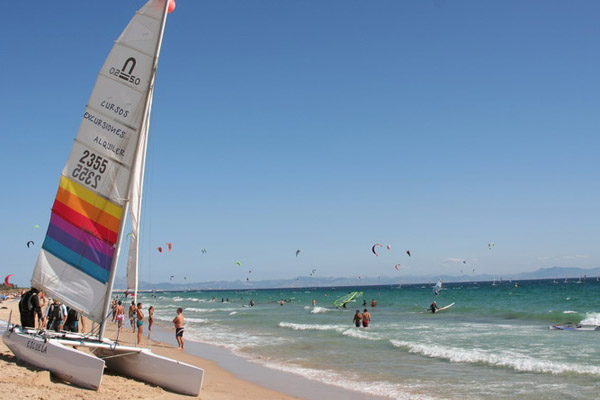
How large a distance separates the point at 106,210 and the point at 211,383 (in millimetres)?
4615

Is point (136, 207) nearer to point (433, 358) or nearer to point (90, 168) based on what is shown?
point (90, 168)

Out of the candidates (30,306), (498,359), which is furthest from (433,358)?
(30,306)

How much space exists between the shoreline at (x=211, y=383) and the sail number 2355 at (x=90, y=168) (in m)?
3.09

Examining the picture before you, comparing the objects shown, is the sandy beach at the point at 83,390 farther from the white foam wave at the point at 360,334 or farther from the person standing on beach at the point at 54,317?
the white foam wave at the point at 360,334

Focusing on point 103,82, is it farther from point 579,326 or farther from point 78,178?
point 579,326

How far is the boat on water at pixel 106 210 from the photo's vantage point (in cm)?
827

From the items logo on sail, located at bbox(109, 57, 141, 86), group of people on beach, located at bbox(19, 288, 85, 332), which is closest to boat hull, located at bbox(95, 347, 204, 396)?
group of people on beach, located at bbox(19, 288, 85, 332)

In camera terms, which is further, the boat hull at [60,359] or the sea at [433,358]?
the sea at [433,358]

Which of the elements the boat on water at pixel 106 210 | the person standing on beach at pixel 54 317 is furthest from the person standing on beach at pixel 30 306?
the person standing on beach at pixel 54 317

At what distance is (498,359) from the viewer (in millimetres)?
14375

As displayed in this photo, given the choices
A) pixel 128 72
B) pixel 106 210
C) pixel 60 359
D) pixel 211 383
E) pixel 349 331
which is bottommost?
pixel 349 331

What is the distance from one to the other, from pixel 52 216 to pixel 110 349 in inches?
98.5

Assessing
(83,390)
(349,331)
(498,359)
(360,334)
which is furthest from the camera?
(349,331)

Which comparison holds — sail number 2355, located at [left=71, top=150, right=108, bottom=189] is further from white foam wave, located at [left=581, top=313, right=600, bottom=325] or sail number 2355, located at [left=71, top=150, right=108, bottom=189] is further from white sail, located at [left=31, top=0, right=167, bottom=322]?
white foam wave, located at [left=581, top=313, right=600, bottom=325]
